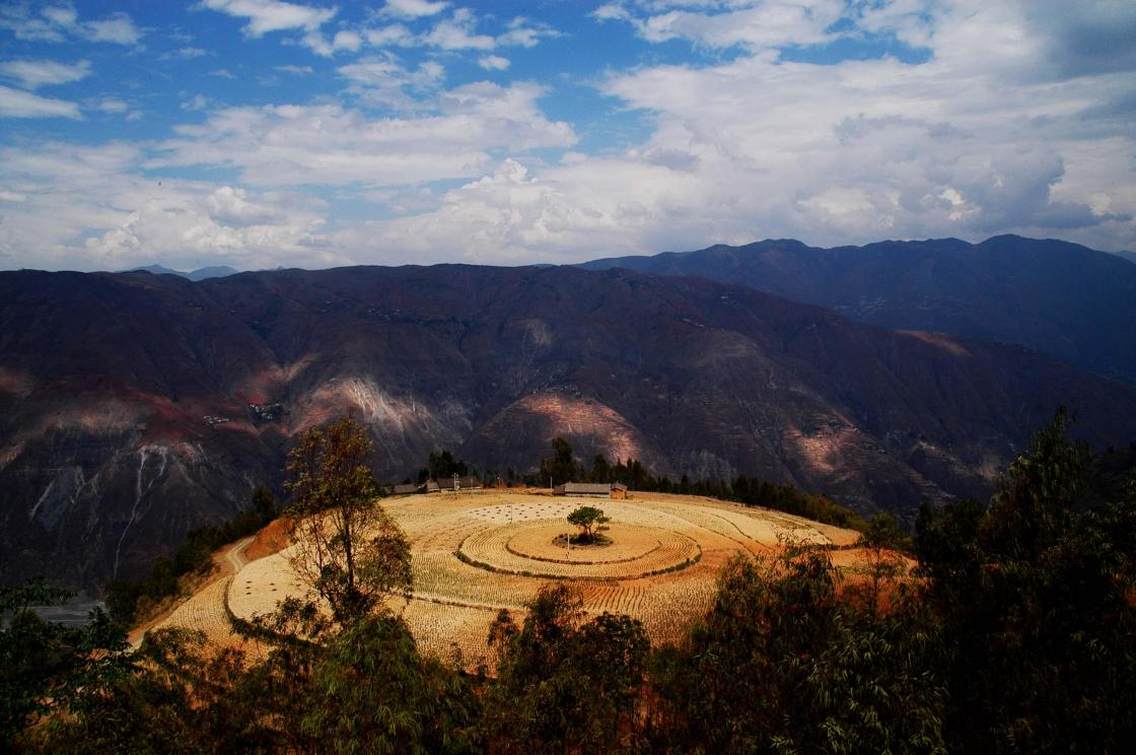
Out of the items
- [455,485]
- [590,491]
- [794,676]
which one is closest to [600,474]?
[590,491]

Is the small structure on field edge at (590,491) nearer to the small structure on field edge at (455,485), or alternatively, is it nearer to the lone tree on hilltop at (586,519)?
the small structure on field edge at (455,485)

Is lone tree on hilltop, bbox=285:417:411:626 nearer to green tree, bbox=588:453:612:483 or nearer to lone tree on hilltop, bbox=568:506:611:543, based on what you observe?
lone tree on hilltop, bbox=568:506:611:543

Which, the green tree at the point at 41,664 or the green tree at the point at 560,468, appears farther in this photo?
the green tree at the point at 560,468

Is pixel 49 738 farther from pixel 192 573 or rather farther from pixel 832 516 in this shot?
pixel 832 516

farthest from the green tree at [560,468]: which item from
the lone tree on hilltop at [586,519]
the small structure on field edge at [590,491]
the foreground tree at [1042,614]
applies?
the foreground tree at [1042,614]

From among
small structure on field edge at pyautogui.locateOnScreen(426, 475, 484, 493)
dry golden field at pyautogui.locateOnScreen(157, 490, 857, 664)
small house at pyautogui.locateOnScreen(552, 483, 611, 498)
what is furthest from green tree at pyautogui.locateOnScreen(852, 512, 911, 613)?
small structure on field edge at pyautogui.locateOnScreen(426, 475, 484, 493)

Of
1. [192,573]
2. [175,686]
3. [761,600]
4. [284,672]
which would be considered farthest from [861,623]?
[192,573]
